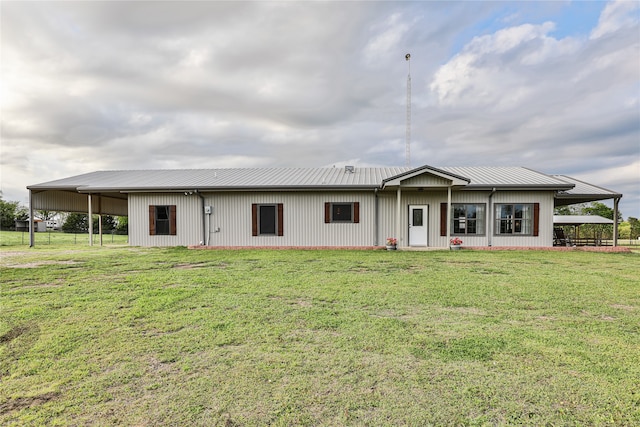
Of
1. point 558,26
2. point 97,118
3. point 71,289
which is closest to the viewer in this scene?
point 71,289

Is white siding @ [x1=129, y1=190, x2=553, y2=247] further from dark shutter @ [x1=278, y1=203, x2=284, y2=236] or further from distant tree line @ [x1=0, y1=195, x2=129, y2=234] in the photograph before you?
distant tree line @ [x1=0, y1=195, x2=129, y2=234]

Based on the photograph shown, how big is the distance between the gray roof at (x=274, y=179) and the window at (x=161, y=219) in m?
0.91

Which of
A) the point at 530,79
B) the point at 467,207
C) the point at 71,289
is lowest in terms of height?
the point at 71,289

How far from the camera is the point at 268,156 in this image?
26.0 metres

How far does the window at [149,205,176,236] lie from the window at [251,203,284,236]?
3406 mm

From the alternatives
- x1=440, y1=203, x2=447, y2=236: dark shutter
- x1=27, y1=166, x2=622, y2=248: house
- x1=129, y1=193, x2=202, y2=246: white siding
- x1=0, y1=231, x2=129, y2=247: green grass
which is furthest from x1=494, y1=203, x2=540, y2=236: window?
x1=0, y1=231, x2=129, y2=247: green grass

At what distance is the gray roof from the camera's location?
1323 cm

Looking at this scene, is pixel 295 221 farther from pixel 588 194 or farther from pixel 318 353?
pixel 588 194

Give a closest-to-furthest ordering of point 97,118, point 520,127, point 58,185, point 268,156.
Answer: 1. point 58,185
2. point 97,118
3. point 520,127
4. point 268,156

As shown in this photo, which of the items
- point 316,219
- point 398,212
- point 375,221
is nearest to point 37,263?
point 316,219

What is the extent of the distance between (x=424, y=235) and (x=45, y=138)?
23.3 m

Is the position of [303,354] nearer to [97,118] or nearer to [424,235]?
[424,235]

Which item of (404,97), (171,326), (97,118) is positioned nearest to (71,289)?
(171,326)

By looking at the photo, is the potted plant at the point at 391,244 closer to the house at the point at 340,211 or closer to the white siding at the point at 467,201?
the house at the point at 340,211
